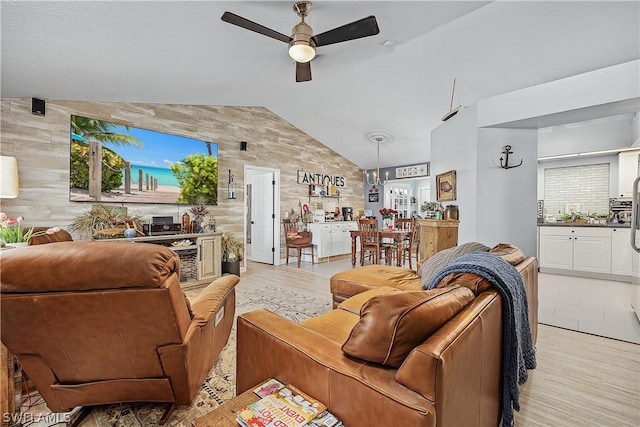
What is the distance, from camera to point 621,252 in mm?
4543

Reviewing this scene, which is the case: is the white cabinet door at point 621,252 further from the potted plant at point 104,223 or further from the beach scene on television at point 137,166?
the potted plant at point 104,223

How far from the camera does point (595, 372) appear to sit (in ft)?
6.89

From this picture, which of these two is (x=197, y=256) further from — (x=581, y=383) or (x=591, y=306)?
(x=591, y=306)

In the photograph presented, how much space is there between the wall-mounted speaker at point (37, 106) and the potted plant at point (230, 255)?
284 centimetres

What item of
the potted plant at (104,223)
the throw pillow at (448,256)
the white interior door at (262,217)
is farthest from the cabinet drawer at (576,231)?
the potted plant at (104,223)

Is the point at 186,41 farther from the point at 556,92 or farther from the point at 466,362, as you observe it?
the point at 556,92

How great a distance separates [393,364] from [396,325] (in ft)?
0.46

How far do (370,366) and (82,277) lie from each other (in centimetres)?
115

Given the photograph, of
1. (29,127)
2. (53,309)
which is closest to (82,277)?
(53,309)

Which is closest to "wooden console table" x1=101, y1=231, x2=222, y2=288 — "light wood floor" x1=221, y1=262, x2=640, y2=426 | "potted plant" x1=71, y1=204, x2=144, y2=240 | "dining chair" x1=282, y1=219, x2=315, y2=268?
"potted plant" x1=71, y1=204, x2=144, y2=240

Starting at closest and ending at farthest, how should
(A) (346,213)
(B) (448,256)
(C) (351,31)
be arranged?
Answer: (B) (448,256)
(C) (351,31)
(A) (346,213)

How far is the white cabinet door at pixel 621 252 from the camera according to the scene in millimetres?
4489

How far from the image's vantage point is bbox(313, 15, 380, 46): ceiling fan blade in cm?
223

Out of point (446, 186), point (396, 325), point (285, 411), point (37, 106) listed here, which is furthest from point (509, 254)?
point (37, 106)
